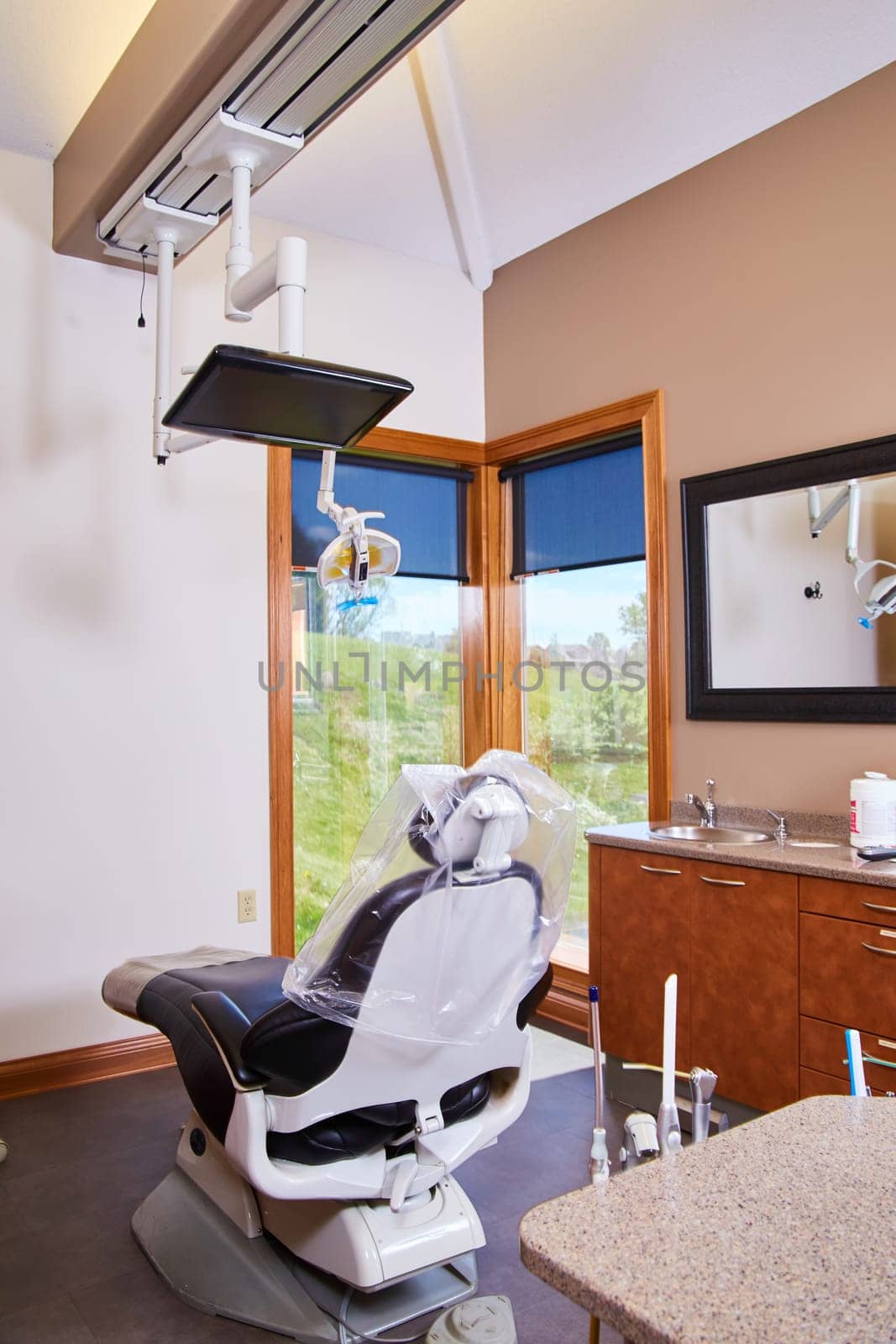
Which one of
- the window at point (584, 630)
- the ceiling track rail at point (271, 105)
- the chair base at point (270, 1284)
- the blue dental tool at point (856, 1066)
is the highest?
the ceiling track rail at point (271, 105)

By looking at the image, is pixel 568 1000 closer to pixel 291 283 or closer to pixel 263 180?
pixel 291 283

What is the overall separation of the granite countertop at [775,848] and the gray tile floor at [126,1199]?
0.80 meters

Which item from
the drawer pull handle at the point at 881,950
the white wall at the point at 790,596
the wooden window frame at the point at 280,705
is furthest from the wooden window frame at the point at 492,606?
the drawer pull handle at the point at 881,950

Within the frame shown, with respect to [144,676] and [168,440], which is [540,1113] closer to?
[144,676]

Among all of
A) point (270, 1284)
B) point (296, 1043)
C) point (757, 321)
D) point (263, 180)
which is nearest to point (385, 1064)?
point (296, 1043)

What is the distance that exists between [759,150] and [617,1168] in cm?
301

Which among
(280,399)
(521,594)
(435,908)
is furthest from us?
(521,594)

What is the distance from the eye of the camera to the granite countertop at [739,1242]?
0.63 m

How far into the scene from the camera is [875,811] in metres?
2.67

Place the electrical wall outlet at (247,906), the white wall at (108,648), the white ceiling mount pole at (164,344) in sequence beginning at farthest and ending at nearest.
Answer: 1. the electrical wall outlet at (247,906)
2. the white wall at (108,648)
3. the white ceiling mount pole at (164,344)

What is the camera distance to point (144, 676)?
3463 millimetres

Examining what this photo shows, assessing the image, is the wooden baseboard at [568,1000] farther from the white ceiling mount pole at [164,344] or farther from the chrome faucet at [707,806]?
the white ceiling mount pole at [164,344]

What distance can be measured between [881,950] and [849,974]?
0.11 meters

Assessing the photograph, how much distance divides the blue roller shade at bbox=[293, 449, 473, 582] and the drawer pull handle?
2379 millimetres
